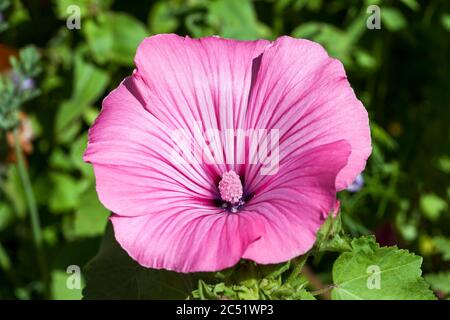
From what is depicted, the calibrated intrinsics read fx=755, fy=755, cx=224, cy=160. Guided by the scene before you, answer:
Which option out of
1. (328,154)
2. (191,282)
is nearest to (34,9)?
(191,282)

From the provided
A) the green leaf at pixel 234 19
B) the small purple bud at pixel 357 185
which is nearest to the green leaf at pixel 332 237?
the small purple bud at pixel 357 185

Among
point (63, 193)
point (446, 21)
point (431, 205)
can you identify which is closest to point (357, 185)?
point (431, 205)

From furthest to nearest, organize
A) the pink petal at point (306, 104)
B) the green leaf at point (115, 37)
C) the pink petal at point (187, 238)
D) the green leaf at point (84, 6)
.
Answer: the green leaf at point (115, 37), the green leaf at point (84, 6), the pink petal at point (306, 104), the pink petal at point (187, 238)

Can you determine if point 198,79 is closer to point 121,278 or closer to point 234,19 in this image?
point 121,278

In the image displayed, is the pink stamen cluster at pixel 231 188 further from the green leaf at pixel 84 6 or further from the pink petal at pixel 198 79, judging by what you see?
the green leaf at pixel 84 6

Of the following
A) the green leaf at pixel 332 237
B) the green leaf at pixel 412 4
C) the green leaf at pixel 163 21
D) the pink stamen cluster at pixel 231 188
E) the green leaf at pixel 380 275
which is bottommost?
the green leaf at pixel 380 275

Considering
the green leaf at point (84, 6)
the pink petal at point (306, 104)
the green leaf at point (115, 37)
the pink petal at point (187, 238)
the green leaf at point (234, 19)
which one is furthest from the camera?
the green leaf at point (115, 37)

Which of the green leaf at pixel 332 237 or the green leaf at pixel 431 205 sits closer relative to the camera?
the green leaf at pixel 332 237
